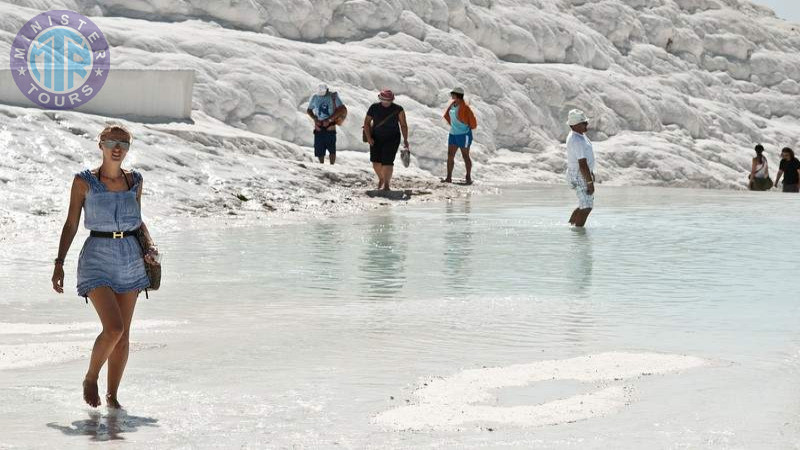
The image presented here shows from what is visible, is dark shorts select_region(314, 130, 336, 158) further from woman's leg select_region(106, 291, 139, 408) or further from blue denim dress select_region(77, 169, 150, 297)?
woman's leg select_region(106, 291, 139, 408)

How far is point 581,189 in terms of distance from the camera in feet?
51.1

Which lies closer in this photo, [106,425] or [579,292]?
[106,425]

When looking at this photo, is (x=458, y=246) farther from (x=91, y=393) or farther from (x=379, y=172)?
(x=91, y=393)

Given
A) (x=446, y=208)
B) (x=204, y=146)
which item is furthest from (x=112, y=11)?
(x=446, y=208)

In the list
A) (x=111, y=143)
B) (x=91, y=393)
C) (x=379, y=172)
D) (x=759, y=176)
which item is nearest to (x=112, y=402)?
(x=91, y=393)

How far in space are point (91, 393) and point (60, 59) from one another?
687 inches

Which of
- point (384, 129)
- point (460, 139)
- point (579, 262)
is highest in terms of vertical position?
point (384, 129)

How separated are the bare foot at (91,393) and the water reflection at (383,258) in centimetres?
389

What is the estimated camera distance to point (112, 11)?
30359 mm

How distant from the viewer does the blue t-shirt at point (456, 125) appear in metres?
21.8

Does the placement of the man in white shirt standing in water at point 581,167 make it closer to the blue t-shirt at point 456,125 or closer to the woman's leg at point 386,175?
the woman's leg at point 386,175

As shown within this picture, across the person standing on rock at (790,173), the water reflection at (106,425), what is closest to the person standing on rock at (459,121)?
Answer: the person standing on rock at (790,173)

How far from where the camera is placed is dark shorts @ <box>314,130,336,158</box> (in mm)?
21141

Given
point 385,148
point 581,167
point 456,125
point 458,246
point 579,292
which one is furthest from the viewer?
point 456,125
